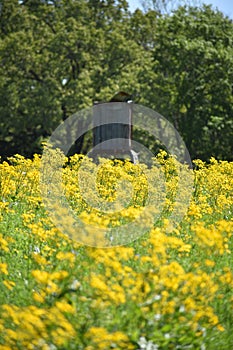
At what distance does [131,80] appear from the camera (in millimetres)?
24531

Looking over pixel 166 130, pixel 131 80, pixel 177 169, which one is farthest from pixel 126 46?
pixel 177 169

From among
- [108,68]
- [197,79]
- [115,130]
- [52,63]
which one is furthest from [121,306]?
[108,68]

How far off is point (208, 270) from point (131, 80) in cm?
2067

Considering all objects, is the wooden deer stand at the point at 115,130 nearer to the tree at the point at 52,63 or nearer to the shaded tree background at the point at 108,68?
the shaded tree background at the point at 108,68

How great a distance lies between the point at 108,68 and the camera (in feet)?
82.5

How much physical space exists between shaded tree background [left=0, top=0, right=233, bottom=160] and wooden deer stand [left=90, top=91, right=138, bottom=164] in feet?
19.3

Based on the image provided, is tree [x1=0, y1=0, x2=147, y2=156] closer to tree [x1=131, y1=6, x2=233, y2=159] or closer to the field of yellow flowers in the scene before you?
tree [x1=131, y1=6, x2=233, y2=159]

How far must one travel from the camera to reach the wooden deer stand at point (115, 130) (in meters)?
15.6

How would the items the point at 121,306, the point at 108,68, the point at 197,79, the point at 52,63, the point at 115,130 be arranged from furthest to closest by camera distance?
the point at 108,68 < the point at 52,63 < the point at 197,79 < the point at 115,130 < the point at 121,306

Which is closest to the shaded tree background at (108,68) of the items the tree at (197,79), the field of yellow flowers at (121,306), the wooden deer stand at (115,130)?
the tree at (197,79)

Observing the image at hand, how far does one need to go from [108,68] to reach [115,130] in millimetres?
9419

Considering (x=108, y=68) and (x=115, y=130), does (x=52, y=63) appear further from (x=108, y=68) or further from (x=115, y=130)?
(x=115, y=130)

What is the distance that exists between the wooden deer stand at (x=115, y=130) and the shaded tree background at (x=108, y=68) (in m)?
5.89

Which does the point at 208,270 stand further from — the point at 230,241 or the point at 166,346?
the point at 230,241
